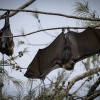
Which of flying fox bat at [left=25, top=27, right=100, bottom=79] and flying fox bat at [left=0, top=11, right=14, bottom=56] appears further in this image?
flying fox bat at [left=0, top=11, right=14, bottom=56]

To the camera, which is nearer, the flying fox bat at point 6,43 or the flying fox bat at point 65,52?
the flying fox bat at point 65,52

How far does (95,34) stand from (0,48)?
1620 mm

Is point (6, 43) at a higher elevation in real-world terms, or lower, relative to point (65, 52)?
higher

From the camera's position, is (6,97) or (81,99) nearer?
(81,99)

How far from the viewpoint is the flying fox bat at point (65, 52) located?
9.39 ft

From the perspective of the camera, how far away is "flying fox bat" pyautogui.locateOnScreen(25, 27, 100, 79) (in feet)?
9.39

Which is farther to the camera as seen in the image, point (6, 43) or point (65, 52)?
point (6, 43)

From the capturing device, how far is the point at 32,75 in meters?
3.09

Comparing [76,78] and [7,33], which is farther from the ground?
[7,33]

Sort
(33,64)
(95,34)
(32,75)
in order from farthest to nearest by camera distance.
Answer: (33,64) → (32,75) → (95,34)

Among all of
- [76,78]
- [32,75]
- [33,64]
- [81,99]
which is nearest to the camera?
[81,99]

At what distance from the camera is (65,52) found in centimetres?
306

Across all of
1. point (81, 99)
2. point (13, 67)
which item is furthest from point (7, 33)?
point (81, 99)

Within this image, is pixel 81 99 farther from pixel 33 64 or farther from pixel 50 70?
pixel 33 64
